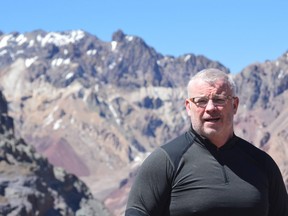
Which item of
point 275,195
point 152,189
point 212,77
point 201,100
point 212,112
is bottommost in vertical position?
point 275,195

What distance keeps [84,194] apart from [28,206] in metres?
37.5

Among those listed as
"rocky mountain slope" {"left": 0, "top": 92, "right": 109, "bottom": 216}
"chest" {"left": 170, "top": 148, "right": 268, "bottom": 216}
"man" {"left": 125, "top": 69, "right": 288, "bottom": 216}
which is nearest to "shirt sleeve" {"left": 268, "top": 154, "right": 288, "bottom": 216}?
"man" {"left": 125, "top": 69, "right": 288, "bottom": 216}

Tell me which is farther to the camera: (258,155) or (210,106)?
(258,155)

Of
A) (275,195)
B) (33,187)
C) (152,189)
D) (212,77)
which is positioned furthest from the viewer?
(33,187)

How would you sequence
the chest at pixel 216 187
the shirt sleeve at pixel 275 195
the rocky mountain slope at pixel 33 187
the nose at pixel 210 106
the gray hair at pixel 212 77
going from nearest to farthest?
the chest at pixel 216 187 < the nose at pixel 210 106 < the gray hair at pixel 212 77 < the shirt sleeve at pixel 275 195 < the rocky mountain slope at pixel 33 187

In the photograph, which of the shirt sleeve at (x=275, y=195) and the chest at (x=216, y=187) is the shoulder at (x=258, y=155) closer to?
the shirt sleeve at (x=275, y=195)

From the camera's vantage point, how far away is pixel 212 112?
8.66 m

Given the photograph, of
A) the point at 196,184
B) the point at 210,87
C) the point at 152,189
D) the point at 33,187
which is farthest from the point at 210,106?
the point at 33,187

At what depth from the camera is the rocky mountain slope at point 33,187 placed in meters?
76.7

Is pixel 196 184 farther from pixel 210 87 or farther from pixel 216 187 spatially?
pixel 210 87

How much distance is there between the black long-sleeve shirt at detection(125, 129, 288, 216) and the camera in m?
8.48

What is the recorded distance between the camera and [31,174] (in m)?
85.5

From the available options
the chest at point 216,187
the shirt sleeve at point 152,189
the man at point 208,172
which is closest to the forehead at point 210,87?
the man at point 208,172

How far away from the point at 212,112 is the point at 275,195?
107 cm
